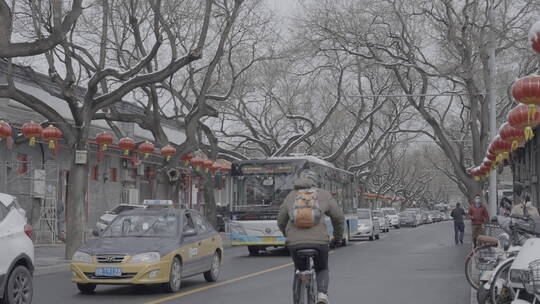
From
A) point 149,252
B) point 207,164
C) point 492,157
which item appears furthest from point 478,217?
point 149,252

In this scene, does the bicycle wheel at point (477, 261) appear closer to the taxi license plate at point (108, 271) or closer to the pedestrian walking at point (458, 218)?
the taxi license plate at point (108, 271)

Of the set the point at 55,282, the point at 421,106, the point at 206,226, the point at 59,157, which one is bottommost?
the point at 55,282

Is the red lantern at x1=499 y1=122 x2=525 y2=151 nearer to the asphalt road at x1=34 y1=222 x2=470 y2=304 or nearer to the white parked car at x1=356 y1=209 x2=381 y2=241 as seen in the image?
the asphalt road at x1=34 y1=222 x2=470 y2=304

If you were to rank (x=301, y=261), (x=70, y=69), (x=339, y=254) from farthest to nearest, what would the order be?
(x=339, y=254), (x=70, y=69), (x=301, y=261)

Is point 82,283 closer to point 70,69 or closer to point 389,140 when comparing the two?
point 70,69

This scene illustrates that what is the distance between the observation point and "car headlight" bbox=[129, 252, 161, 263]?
12.4 m

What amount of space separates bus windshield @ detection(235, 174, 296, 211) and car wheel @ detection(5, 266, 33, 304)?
13.3m

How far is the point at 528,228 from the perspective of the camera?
9594mm

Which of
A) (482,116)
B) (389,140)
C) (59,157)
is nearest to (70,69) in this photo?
(59,157)

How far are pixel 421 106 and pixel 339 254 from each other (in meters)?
11.3

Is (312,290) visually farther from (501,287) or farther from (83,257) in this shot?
(83,257)

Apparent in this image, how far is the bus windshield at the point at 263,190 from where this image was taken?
23594 millimetres

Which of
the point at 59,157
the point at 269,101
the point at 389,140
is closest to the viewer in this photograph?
the point at 59,157

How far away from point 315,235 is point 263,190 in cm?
1555
